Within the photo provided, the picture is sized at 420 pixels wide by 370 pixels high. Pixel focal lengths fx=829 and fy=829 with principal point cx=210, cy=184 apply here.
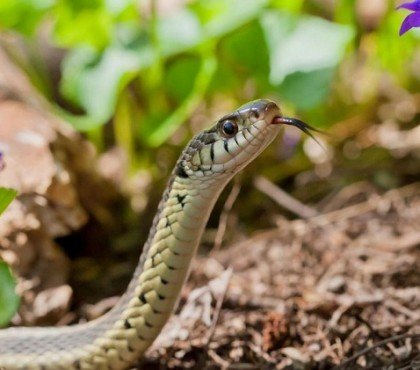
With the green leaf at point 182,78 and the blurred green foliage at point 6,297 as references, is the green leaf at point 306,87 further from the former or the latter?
the blurred green foliage at point 6,297

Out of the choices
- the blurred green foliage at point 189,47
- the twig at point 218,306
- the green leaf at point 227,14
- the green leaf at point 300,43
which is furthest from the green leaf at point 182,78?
the twig at point 218,306

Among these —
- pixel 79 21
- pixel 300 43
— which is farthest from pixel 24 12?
pixel 300 43

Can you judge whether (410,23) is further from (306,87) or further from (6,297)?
(306,87)

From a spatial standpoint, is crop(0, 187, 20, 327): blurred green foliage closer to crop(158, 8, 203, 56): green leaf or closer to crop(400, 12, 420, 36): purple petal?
crop(400, 12, 420, 36): purple petal

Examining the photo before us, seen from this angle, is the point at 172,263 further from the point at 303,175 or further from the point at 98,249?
the point at 303,175

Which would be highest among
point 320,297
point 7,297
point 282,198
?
point 7,297

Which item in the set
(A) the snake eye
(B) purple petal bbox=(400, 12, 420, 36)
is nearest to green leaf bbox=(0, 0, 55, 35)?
(A) the snake eye

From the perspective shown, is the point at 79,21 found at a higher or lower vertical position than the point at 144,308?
higher
